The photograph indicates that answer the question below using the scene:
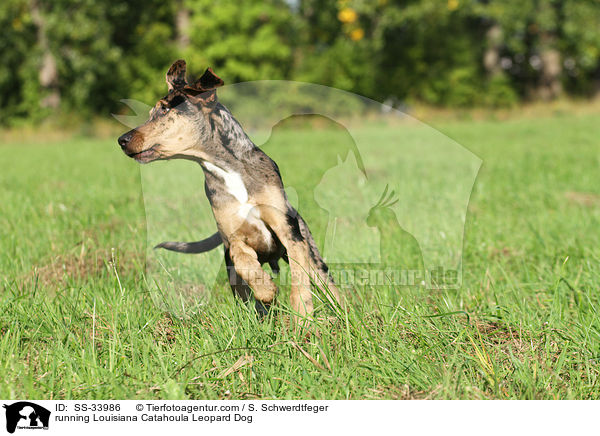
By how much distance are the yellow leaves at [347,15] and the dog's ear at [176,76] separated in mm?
24661

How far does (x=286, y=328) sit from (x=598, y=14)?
29044 millimetres

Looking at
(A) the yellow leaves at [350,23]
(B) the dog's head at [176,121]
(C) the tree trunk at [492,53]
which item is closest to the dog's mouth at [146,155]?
(B) the dog's head at [176,121]

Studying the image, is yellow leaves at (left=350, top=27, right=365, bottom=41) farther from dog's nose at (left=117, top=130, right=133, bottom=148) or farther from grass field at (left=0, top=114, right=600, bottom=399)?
dog's nose at (left=117, top=130, right=133, bottom=148)

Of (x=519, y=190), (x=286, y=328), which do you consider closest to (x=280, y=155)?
(x=286, y=328)

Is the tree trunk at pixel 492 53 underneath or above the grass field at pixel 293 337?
above

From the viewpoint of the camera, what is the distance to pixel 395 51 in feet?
95.7

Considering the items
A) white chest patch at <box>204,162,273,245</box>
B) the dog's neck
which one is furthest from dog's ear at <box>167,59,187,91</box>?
white chest patch at <box>204,162,273,245</box>

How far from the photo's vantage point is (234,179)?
2020mm

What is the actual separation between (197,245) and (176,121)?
0.70m

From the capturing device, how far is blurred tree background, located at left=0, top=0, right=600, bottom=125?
20.8m

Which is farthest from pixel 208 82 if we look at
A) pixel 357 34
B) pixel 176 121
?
pixel 357 34

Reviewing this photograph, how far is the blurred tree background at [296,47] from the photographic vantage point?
20.8m
